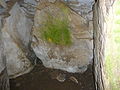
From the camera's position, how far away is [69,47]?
11.0 ft

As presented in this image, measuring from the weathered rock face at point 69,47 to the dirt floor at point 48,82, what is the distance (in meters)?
0.11

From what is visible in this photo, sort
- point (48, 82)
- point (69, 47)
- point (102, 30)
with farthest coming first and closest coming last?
point (69, 47) → point (48, 82) → point (102, 30)

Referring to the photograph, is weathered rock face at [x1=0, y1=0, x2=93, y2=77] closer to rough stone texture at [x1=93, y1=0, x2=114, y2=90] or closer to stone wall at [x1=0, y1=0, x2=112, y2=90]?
stone wall at [x1=0, y1=0, x2=112, y2=90]

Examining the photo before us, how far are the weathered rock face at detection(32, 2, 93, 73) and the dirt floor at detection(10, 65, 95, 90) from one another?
108 mm

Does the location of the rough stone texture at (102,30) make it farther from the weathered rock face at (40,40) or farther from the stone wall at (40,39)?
the weathered rock face at (40,40)

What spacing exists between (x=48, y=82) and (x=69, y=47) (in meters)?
0.53

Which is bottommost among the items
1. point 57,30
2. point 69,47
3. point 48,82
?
point 48,82

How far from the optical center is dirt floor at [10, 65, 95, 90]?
125 inches

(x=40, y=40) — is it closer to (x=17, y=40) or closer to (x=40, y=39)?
(x=40, y=39)

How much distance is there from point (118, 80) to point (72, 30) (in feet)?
6.21

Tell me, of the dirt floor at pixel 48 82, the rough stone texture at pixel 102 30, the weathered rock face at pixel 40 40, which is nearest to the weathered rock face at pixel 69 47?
the weathered rock face at pixel 40 40

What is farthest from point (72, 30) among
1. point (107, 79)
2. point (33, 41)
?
point (107, 79)

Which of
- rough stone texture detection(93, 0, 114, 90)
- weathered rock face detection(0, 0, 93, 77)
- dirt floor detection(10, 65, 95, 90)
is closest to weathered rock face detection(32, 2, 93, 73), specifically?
weathered rock face detection(0, 0, 93, 77)

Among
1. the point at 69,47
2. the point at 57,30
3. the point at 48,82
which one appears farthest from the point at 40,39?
the point at 48,82
